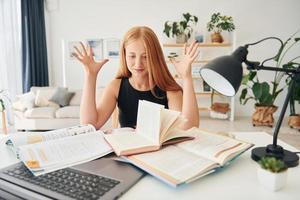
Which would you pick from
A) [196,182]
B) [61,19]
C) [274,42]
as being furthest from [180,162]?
[61,19]

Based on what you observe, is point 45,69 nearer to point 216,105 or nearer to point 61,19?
point 61,19

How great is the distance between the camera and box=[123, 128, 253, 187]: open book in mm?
603

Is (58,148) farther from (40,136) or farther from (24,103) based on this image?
(24,103)

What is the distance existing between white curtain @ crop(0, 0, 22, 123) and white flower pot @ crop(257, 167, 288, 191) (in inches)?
162

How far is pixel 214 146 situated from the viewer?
2.48 ft

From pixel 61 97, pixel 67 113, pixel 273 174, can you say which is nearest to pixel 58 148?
pixel 273 174

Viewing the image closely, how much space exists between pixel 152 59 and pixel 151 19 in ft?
11.3

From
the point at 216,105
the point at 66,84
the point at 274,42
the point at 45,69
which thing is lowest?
the point at 216,105

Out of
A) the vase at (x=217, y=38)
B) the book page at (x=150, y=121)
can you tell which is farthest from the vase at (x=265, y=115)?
the book page at (x=150, y=121)

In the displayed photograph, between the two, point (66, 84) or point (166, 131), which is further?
point (66, 84)

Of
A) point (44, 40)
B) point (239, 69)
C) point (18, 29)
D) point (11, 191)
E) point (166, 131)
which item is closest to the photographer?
point (11, 191)

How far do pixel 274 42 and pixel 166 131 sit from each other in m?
4.15

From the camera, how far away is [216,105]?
419 cm

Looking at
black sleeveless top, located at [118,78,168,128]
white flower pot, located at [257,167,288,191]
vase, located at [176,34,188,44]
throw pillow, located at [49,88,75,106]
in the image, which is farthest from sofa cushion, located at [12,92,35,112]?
white flower pot, located at [257,167,288,191]
